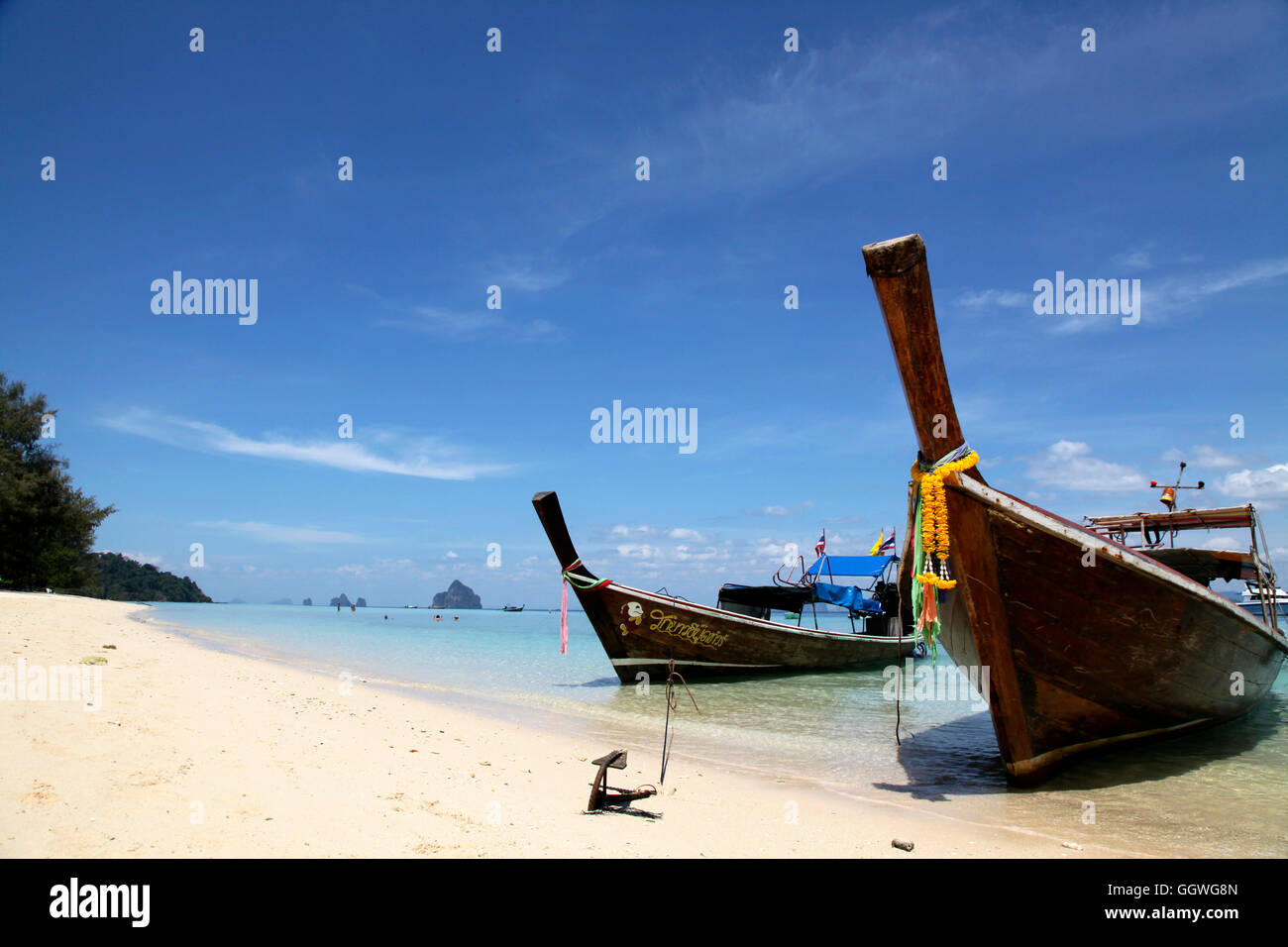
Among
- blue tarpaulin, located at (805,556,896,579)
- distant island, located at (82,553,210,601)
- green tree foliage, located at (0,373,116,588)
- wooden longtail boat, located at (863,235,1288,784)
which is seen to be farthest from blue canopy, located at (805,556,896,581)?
distant island, located at (82,553,210,601)

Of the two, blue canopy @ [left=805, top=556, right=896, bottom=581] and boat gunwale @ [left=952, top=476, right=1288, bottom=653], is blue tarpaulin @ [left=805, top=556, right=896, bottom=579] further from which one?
boat gunwale @ [left=952, top=476, right=1288, bottom=653]

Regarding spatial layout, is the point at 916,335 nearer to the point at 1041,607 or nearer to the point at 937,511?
the point at 937,511

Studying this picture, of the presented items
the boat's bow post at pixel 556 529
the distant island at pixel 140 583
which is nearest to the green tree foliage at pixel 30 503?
the boat's bow post at pixel 556 529

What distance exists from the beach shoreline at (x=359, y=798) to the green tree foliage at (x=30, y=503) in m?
27.9

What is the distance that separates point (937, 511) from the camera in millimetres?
4863

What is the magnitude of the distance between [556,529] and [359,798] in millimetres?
7969

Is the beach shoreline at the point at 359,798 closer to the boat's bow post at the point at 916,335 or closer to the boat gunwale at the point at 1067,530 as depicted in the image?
the boat gunwale at the point at 1067,530

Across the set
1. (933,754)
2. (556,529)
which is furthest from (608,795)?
(556,529)

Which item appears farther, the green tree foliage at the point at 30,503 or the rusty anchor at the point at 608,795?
the green tree foliage at the point at 30,503

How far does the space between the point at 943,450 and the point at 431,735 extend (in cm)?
545

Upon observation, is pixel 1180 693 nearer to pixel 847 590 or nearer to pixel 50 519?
pixel 847 590

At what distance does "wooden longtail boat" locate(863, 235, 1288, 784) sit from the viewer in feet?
14.9

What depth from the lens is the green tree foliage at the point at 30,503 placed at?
27.4 m

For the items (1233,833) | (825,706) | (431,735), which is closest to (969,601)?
(1233,833)
